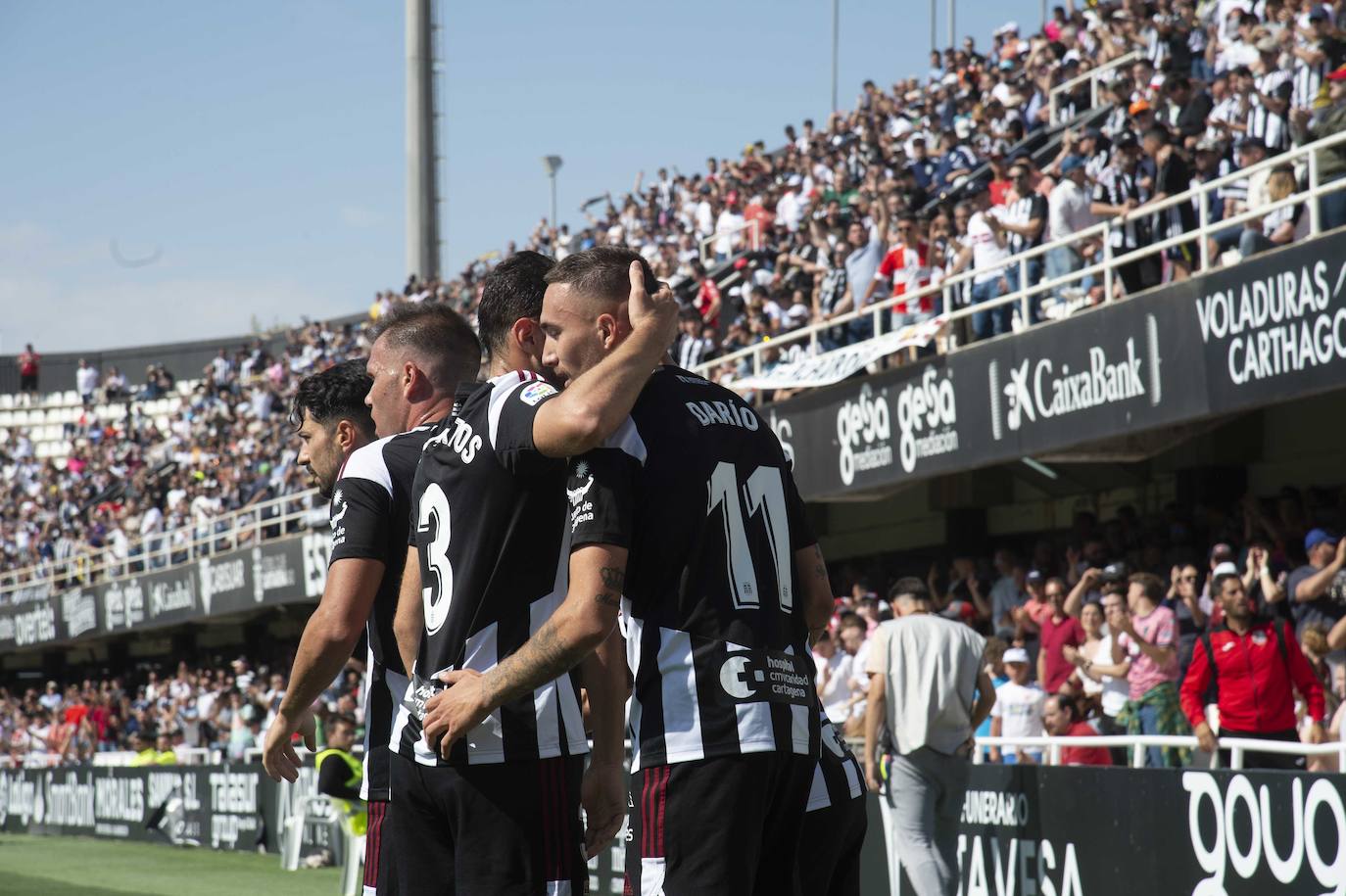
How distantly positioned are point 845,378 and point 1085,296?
10.9ft

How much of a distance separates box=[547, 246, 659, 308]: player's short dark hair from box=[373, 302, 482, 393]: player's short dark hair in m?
0.97

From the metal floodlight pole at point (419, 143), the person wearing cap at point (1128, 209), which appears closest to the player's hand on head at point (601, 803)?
the person wearing cap at point (1128, 209)

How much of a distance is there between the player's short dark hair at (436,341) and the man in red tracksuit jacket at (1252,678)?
Answer: 6.00m

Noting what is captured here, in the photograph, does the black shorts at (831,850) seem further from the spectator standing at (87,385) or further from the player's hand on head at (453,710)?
the spectator standing at (87,385)

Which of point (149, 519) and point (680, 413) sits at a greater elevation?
point (149, 519)

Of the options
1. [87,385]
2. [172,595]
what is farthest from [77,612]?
[87,385]

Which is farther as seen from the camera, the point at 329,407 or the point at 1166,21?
the point at 1166,21

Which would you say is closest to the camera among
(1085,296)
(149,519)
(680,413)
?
(680,413)

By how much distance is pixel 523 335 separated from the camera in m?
4.10

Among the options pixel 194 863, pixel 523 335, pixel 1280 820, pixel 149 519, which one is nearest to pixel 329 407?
pixel 523 335

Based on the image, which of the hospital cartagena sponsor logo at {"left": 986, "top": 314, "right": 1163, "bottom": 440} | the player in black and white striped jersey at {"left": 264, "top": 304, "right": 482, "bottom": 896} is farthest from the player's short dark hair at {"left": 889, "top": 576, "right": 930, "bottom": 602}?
the player in black and white striped jersey at {"left": 264, "top": 304, "right": 482, "bottom": 896}

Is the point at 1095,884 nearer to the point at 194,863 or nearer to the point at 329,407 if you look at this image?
the point at 329,407

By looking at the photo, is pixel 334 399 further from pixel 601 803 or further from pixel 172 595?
pixel 172 595

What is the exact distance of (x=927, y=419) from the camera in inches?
622
